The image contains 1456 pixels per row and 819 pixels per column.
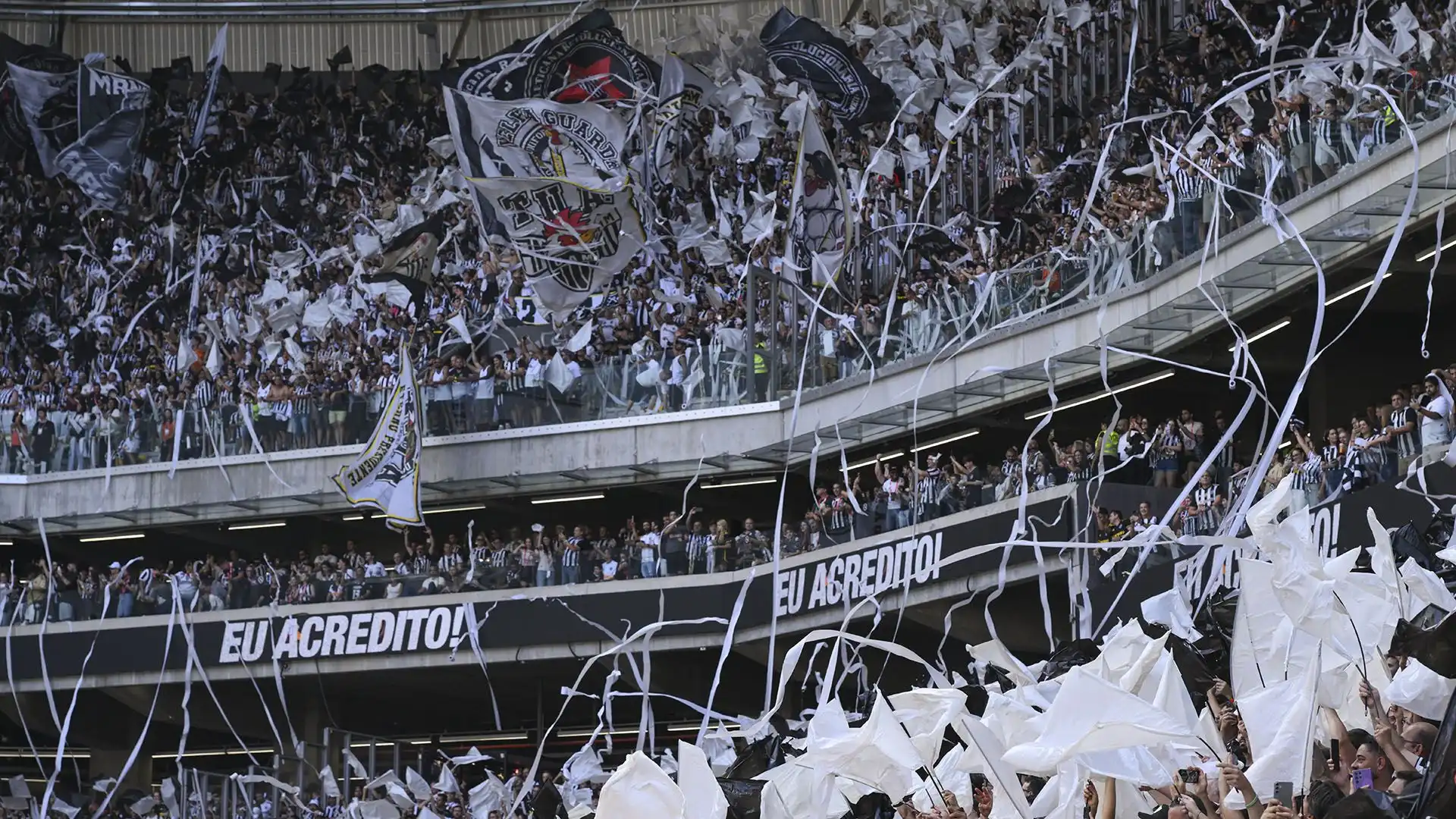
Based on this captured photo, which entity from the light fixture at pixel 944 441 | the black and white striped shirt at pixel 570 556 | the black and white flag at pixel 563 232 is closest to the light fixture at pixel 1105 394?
the light fixture at pixel 944 441

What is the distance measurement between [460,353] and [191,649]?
262 inches

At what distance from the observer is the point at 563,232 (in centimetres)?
2911

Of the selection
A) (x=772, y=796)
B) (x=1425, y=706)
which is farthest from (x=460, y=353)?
(x=1425, y=706)

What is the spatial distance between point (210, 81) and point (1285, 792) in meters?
34.5

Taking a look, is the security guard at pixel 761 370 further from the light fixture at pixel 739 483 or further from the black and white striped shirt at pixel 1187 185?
the black and white striped shirt at pixel 1187 185

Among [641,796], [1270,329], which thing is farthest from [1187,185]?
[641,796]

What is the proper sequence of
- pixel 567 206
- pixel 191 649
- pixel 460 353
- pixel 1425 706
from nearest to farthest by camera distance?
pixel 1425 706, pixel 191 649, pixel 567 206, pixel 460 353

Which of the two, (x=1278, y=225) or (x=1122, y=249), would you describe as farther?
(x=1122, y=249)

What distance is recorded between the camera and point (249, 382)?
32.4 meters

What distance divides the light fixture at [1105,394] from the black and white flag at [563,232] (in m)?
6.42

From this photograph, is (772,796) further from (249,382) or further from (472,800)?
(249,382)

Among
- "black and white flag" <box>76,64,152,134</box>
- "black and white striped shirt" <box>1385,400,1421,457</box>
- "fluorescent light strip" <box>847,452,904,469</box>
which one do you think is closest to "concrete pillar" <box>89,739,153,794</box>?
"black and white flag" <box>76,64,152,134</box>

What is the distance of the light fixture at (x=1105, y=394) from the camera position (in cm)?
2516

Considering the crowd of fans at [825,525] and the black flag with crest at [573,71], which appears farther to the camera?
the black flag with crest at [573,71]
